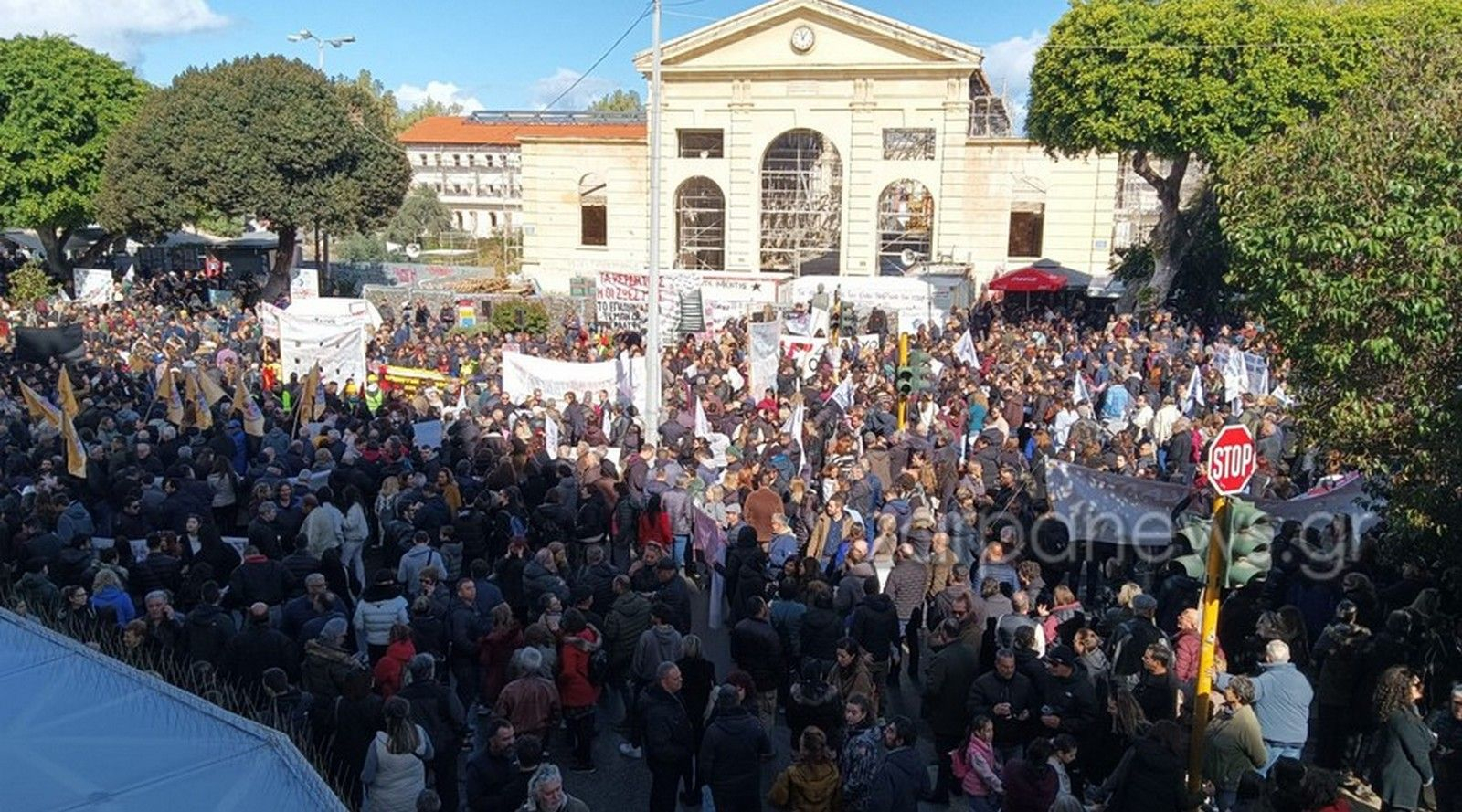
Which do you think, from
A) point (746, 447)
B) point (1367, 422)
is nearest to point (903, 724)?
point (1367, 422)

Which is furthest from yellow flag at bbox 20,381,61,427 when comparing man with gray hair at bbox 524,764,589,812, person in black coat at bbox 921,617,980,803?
person in black coat at bbox 921,617,980,803

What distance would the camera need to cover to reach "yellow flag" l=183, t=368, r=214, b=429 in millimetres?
15823

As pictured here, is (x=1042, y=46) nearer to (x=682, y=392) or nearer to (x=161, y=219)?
(x=682, y=392)

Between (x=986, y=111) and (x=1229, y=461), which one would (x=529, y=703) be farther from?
(x=986, y=111)

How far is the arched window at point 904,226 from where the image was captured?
4441 centimetres

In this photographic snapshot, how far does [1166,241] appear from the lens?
32.9m

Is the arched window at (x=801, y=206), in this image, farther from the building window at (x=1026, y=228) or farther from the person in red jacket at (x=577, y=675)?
the person in red jacket at (x=577, y=675)

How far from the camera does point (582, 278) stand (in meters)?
41.1

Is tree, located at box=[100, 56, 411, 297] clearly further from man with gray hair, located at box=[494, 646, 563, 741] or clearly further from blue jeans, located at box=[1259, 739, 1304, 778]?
blue jeans, located at box=[1259, 739, 1304, 778]

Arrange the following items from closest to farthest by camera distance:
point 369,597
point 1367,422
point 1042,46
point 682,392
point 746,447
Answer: point 1367,422 → point 369,597 → point 746,447 → point 682,392 → point 1042,46

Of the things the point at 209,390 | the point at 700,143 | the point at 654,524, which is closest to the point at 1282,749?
the point at 654,524

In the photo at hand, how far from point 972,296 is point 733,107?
10.9 meters

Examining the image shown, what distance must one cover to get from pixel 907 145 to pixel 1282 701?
3628cm

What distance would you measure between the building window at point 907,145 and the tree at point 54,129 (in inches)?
1069
